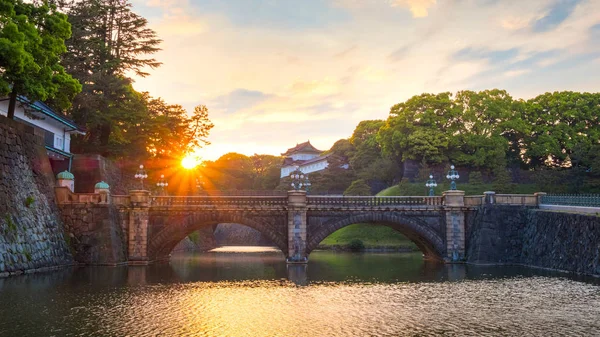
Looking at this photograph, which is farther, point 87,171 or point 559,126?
point 559,126

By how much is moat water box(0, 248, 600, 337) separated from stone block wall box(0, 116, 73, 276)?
6.12 ft

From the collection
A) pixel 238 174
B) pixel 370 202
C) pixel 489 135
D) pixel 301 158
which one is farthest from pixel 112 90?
pixel 301 158

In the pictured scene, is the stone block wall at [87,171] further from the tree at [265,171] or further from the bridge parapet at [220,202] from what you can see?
the tree at [265,171]

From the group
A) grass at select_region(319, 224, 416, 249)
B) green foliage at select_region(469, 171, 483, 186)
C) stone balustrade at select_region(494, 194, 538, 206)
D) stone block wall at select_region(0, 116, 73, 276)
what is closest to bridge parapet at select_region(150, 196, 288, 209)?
stone block wall at select_region(0, 116, 73, 276)

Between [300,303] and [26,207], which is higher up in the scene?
[26,207]

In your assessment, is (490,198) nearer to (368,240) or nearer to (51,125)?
(368,240)

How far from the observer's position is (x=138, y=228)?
47781 millimetres

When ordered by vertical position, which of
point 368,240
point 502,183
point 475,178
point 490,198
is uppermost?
point 475,178

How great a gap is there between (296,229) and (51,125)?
25052 millimetres

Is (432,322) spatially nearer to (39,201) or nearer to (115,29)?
(39,201)

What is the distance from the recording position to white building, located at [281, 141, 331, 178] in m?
136

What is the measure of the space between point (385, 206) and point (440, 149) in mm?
34218

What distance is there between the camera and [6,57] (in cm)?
3334

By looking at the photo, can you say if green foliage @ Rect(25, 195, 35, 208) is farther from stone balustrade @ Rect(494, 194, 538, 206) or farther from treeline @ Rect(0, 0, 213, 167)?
stone balustrade @ Rect(494, 194, 538, 206)
